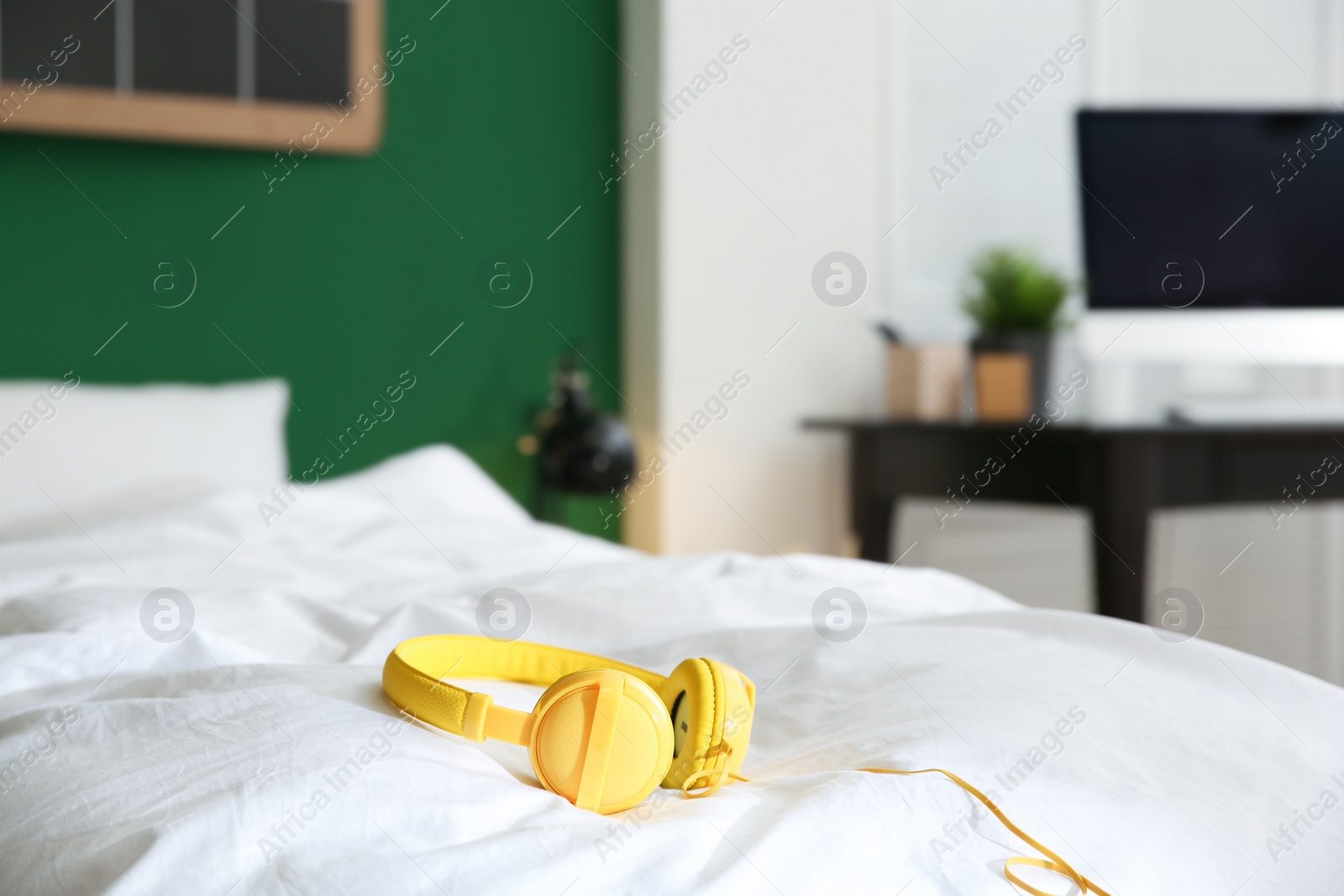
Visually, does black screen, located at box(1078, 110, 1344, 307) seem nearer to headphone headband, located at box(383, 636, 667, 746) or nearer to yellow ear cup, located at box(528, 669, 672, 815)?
headphone headband, located at box(383, 636, 667, 746)

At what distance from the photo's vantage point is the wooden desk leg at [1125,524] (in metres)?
1.97

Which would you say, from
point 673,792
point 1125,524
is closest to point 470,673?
point 673,792

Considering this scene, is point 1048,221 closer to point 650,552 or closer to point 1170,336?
point 1170,336

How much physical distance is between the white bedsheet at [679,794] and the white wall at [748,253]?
1680 mm

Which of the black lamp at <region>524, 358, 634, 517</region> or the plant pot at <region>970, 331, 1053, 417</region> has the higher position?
the plant pot at <region>970, 331, 1053, 417</region>

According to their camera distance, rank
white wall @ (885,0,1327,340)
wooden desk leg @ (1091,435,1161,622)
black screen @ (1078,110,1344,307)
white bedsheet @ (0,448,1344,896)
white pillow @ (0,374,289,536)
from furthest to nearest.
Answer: white wall @ (885,0,1327,340) → black screen @ (1078,110,1344,307) → wooden desk leg @ (1091,435,1161,622) → white pillow @ (0,374,289,536) → white bedsheet @ (0,448,1344,896)

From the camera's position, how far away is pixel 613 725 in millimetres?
614

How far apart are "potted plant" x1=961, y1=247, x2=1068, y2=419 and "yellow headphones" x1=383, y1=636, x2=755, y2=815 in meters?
2.00

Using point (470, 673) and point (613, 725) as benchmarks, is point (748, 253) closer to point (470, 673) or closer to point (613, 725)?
point (470, 673)

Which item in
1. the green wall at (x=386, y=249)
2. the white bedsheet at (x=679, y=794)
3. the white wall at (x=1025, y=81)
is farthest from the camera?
the white wall at (x=1025, y=81)

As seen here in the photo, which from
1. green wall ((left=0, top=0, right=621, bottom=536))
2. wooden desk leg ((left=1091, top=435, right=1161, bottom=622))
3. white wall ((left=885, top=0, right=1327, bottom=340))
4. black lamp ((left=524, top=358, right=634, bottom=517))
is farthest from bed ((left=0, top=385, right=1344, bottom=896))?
white wall ((left=885, top=0, right=1327, bottom=340))

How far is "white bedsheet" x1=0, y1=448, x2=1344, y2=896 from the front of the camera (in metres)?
0.53

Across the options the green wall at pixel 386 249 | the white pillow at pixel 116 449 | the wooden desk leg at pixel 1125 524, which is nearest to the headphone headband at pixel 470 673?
the white pillow at pixel 116 449

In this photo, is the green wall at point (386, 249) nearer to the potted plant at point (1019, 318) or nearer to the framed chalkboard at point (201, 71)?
the framed chalkboard at point (201, 71)
